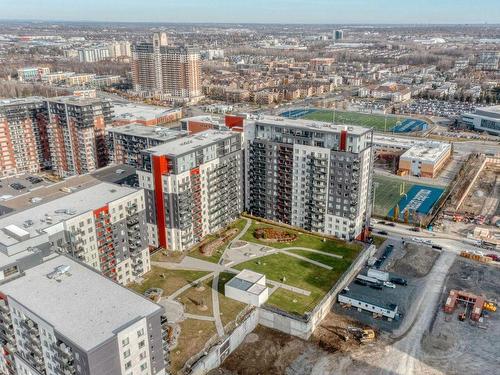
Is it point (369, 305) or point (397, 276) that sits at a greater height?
point (369, 305)

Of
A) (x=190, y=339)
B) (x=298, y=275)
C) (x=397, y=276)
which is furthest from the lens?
(x=397, y=276)

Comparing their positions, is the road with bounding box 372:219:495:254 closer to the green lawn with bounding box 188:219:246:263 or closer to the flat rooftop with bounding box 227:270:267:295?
the green lawn with bounding box 188:219:246:263

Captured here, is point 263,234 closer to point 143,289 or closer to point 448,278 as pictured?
point 143,289

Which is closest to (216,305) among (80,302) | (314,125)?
(80,302)

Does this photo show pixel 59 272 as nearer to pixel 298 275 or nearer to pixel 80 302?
pixel 80 302

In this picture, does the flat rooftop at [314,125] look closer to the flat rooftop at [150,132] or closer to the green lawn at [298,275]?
the flat rooftop at [150,132]

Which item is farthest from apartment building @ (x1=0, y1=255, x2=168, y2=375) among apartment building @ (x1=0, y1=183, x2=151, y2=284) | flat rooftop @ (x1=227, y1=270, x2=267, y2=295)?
flat rooftop @ (x1=227, y1=270, x2=267, y2=295)

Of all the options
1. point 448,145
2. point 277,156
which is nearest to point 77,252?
point 277,156
